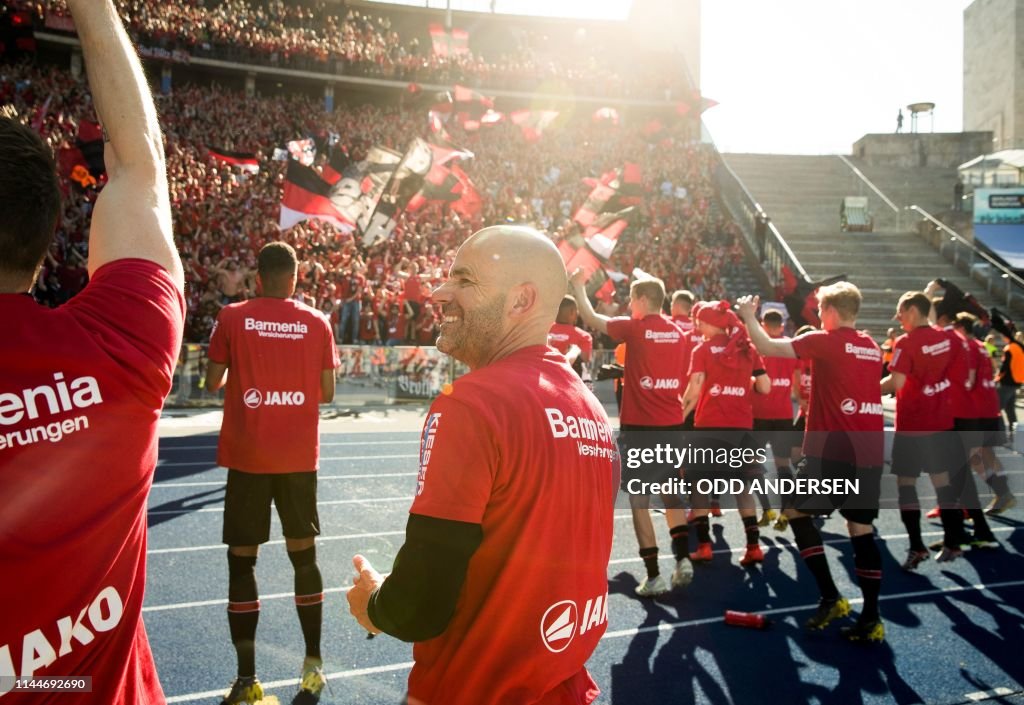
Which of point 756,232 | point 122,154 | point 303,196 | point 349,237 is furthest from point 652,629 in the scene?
point 756,232

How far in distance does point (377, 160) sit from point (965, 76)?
152ft

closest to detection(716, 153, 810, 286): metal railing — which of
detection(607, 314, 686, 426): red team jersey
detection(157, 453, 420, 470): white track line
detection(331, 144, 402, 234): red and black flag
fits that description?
detection(331, 144, 402, 234): red and black flag

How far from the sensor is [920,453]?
704cm

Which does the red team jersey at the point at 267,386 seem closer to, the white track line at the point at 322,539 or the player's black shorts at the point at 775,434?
the white track line at the point at 322,539

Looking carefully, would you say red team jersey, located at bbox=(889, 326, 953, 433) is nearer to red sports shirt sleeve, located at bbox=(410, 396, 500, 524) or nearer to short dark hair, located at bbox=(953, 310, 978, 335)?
short dark hair, located at bbox=(953, 310, 978, 335)

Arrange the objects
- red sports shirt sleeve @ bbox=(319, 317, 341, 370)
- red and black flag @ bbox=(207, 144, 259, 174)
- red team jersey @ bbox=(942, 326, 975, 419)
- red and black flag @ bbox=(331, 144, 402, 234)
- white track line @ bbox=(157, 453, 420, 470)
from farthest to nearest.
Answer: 1. red and black flag @ bbox=(207, 144, 259, 174)
2. red and black flag @ bbox=(331, 144, 402, 234)
3. white track line @ bbox=(157, 453, 420, 470)
4. red team jersey @ bbox=(942, 326, 975, 419)
5. red sports shirt sleeve @ bbox=(319, 317, 341, 370)

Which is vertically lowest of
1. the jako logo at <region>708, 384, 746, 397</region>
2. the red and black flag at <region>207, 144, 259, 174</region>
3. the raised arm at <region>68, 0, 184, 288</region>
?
the jako logo at <region>708, 384, 746, 397</region>

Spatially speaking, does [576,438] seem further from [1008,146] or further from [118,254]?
[1008,146]

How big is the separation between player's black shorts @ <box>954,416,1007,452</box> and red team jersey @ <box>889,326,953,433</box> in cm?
97

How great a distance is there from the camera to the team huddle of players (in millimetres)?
5453

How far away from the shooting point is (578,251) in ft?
47.5

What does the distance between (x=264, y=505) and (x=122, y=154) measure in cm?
300

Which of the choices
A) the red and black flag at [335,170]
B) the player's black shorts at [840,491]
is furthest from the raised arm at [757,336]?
the red and black flag at [335,170]

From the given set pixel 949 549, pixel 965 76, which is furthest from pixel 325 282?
pixel 965 76
